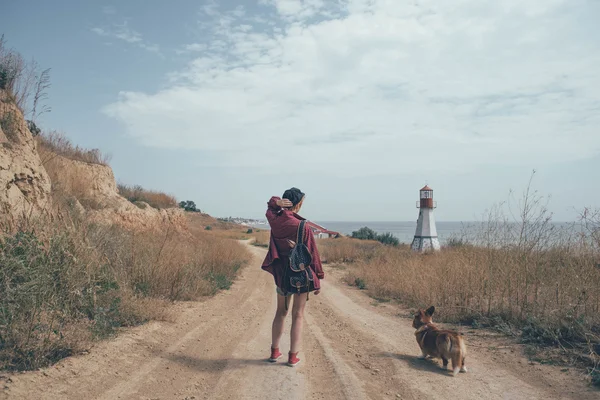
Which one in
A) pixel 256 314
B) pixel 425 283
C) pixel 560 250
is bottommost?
→ pixel 256 314

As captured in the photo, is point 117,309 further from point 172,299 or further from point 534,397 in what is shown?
point 534,397

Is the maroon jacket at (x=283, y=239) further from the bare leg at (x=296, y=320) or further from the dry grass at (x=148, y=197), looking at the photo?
the dry grass at (x=148, y=197)

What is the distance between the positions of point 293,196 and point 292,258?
78 centimetres

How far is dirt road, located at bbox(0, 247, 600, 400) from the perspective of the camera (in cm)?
446

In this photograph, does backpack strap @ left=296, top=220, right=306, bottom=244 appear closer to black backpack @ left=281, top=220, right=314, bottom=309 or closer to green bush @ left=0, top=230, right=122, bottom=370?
black backpack @ left=281, top=220, right=314, bottom=309

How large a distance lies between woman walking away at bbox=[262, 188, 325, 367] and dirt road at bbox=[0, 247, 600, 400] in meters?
0.70

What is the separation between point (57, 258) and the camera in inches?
235

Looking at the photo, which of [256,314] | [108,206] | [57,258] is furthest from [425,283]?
[108,206]

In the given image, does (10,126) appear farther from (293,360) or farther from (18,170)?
(293,360)

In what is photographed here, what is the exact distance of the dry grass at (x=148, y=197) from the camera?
2112 cm

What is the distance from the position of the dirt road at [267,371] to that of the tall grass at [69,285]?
0.95 ft

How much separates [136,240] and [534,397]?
7.86m

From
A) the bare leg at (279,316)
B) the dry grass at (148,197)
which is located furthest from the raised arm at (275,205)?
the dry grass at (148,197)

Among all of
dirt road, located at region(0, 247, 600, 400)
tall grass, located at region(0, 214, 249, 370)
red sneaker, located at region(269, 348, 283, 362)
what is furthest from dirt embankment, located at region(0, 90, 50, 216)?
red sneaker, located at region(269, 348, 283, 362)
